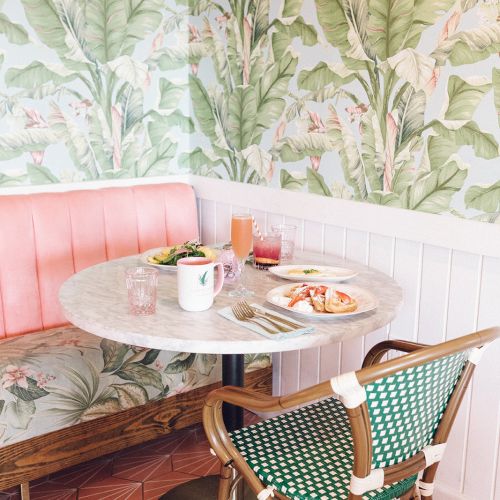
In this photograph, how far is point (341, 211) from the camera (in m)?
2.79

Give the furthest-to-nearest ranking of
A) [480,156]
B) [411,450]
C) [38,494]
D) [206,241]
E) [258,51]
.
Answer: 1. [206,241]
2. [258,51]
3. [38,494]
4. [480,156]
5. [411,450]

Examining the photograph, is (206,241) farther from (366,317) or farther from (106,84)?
(366,317)

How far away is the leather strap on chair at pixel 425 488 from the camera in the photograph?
5.85ft

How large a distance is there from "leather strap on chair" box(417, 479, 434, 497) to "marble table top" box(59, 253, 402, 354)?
1.34ft

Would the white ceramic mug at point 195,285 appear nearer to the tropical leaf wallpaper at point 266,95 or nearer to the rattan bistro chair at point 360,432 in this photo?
the rattan bistro chair at point 360,432

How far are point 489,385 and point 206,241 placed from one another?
63.3 inches

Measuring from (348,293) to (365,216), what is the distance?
68 cm

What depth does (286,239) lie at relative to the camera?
2.50 m

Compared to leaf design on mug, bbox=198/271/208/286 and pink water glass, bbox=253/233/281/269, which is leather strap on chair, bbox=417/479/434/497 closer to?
leaf design on mug, bbox=198/271/208/286

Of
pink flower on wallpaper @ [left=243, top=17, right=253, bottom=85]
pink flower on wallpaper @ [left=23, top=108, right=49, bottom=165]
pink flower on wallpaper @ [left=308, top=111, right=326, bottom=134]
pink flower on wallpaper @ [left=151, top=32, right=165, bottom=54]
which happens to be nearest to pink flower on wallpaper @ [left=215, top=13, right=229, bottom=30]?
pink flower on wallpaper @ [left=243, top=17, right=253, bottom=85]

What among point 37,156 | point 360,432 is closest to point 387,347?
point 360,432

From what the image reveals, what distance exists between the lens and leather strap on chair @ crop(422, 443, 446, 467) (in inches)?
65.9

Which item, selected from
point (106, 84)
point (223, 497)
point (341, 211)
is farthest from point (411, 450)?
point (106, 84)

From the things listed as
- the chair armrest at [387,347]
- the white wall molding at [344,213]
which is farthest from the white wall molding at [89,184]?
the chair armrest at [387,347]
